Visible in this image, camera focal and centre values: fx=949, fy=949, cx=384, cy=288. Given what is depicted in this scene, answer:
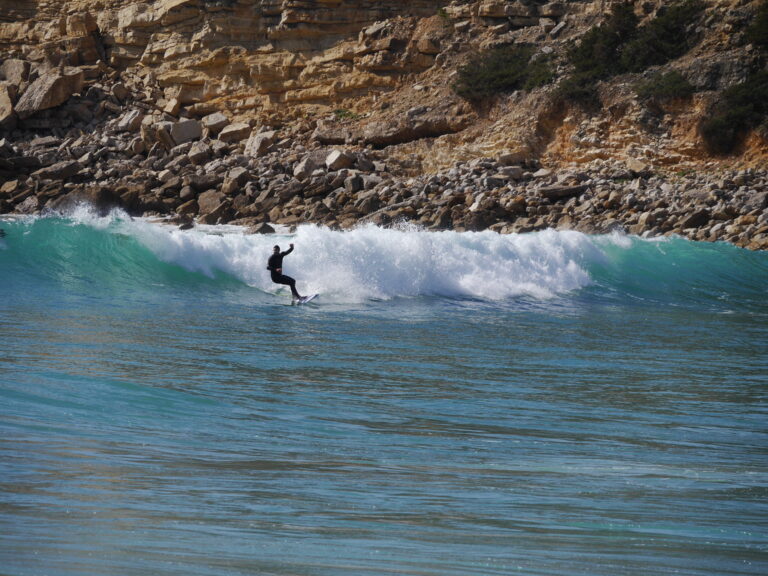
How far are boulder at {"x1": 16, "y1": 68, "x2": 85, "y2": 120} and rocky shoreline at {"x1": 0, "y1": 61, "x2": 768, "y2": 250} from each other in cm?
6

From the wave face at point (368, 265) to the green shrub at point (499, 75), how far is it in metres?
14.3

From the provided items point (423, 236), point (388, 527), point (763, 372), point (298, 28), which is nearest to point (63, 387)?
point (388, 527)

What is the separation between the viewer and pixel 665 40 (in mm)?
31125

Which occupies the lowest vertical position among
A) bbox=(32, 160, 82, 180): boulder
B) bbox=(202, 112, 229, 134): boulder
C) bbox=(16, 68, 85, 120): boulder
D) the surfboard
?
the surfboard

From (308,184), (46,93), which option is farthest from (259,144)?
Answer: (46,93)

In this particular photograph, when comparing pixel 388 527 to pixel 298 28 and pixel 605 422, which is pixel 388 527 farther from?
pixel 298 28

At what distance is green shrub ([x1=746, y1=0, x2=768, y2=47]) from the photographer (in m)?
28.6

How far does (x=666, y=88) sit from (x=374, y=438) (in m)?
26.2

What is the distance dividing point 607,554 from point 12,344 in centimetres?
641

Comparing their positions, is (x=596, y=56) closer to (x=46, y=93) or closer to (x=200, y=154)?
(x=200, y=154)

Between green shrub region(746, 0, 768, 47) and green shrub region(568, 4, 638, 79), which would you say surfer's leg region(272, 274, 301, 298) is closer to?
green shrub region(568, 4, 638, 79)

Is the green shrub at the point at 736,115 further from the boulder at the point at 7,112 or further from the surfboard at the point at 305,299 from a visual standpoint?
the boulder at the point at 7,112

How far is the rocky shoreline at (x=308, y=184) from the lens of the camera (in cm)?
2480

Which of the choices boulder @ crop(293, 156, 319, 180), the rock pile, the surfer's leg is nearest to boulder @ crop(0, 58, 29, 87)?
the rock pile
